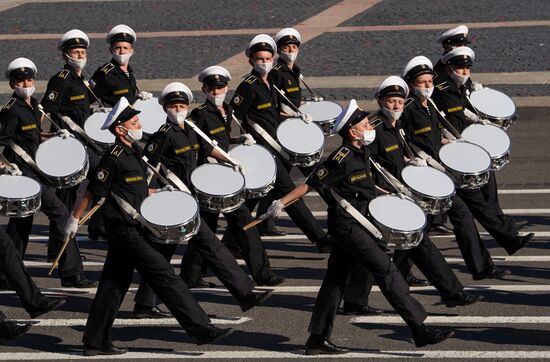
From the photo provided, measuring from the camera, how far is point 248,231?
1359 centimetres

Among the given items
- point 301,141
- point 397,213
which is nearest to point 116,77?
point 301,141

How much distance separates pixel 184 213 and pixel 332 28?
17.6 metres

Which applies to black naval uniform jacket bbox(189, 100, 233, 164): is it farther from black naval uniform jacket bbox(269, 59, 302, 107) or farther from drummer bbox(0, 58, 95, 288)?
black naval uniform jacket bbox(269, 59, 302, 107)

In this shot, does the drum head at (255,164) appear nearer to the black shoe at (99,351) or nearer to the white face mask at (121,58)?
the black shoe at (99,351)

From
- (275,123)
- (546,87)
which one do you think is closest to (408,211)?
(275,123)

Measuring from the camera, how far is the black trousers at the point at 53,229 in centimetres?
1384

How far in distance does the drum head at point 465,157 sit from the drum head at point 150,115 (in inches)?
136

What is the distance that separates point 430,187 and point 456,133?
168 cm

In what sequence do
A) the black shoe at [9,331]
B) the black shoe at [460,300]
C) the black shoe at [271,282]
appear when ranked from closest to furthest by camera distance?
the black shoe at [9,331], the black shoe at [460,300], the black shoe at [271,282]

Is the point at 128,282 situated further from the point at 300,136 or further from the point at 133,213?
the point at 300,136

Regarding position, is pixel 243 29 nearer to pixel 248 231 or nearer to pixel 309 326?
pixel 248 231

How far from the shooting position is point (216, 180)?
508 inches

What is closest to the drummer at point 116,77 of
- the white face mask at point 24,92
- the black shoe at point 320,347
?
the white face mask at point 24,92

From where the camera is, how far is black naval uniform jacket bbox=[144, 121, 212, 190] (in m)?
12.8
